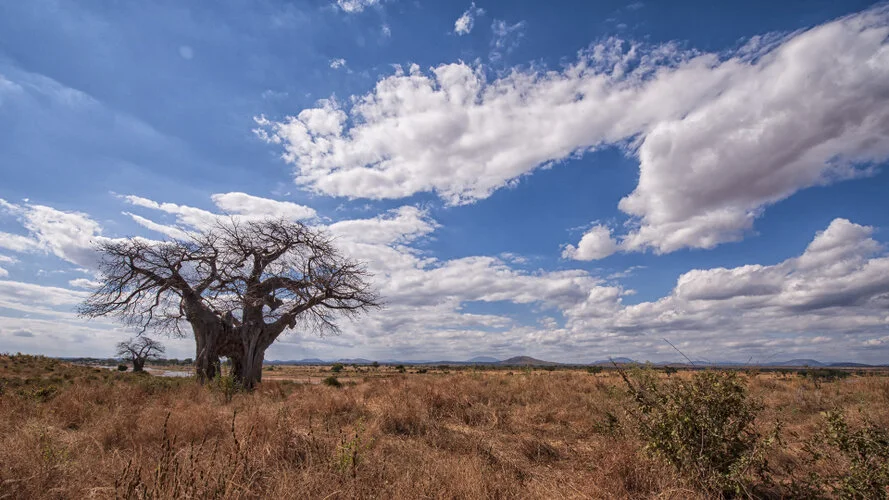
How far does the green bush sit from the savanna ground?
6 cm

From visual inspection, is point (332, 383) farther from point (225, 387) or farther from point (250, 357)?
point (225, 387)

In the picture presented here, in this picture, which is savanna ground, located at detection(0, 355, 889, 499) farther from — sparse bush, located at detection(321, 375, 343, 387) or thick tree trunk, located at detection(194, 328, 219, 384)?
sparse bush, located at detection(321, 375, 343, 387)

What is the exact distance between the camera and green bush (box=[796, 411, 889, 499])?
4.09 metres

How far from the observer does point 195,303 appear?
18594mm

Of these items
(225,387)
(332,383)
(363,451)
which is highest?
(225,387)

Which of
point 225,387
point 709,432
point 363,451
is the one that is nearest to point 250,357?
point 225,387

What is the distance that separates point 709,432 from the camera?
15.4 feet

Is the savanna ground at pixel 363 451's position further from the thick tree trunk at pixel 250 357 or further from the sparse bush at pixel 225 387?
the thick tree trunk at pixel 250 357

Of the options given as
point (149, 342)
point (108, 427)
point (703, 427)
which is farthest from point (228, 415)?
point (149, 342)

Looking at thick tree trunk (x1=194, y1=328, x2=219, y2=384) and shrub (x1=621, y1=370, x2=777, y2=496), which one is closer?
shrub (x1=621, y1=370, x2=777, y2=496)

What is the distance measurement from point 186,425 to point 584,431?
726 centimetres

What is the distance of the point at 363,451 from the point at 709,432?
4231mm

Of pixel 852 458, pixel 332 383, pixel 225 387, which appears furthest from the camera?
pixel 332 383

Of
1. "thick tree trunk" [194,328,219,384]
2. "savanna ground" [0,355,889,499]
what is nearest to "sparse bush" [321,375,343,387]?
"thick tree trunk" [194,328,219,384]
